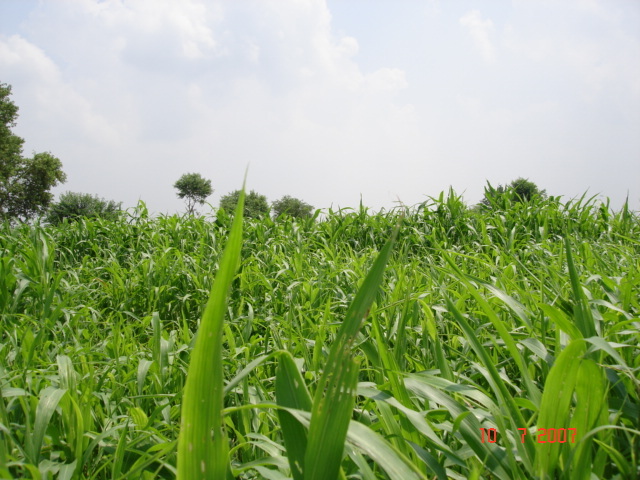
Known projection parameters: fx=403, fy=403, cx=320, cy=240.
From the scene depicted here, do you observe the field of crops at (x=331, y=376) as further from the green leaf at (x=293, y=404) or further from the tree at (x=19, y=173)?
the tree at (x=19, y=173)

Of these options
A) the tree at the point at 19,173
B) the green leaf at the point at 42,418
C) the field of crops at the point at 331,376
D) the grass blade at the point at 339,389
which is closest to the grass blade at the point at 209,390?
the field of crops at the point at 331,376

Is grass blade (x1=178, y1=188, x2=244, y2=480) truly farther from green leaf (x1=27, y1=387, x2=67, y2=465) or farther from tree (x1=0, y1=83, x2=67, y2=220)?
tree (x1=0, y1=83, x2=67, y2=220)

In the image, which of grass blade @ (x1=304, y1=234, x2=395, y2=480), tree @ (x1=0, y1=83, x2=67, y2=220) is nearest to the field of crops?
grass blade @ (x1=304, y1=234, x2=395, y2=480)

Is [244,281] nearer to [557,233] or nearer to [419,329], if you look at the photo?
[419,329]

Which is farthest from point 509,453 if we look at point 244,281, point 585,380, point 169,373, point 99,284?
point 99,284

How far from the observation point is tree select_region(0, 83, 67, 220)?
73.9ft

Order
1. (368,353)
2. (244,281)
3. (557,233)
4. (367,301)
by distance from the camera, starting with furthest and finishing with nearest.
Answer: (557,233) → (244,281) → (368,353) → (367,301)

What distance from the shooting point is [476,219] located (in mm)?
4602

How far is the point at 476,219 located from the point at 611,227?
1.27 m

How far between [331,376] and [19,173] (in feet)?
96.1

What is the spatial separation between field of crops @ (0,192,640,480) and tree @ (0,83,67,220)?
24.2 m

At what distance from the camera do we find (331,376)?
1.93 feet

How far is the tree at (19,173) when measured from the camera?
73.9 ft
